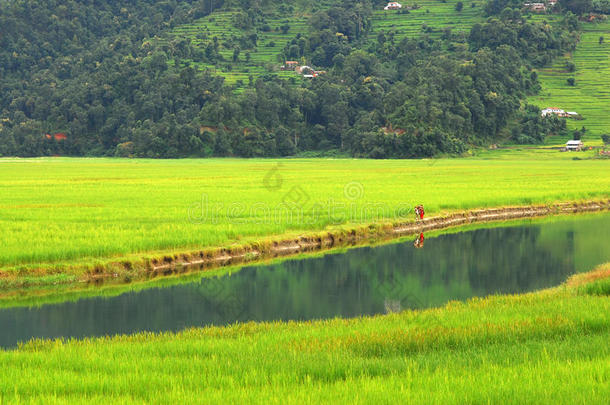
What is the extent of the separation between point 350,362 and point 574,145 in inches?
3750

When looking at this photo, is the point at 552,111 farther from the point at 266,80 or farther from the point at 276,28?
the point at 276,28

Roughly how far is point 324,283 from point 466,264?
232 inches

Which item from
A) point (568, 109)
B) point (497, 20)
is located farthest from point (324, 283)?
point (497, 20)

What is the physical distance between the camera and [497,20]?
135875mm

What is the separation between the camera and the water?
1611cm

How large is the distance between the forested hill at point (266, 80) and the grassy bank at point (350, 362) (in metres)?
86.9

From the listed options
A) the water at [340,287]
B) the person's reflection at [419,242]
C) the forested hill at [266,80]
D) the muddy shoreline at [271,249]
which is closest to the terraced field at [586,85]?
the forested hill at [266,80]

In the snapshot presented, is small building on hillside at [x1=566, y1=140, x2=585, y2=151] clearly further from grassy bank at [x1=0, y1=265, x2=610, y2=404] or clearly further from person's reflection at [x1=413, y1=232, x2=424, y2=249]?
grassy bank at [x1=0, y1=265, x2=610, y2=404]

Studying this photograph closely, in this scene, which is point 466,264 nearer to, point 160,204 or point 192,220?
point 192,220

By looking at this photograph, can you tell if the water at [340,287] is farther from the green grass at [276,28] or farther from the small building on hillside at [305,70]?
the small building on hillside at [305,70]

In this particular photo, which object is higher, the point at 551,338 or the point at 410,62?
the point at 551,338

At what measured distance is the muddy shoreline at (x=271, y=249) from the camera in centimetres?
1992

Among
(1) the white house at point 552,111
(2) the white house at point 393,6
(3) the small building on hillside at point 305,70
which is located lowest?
(3) the small building on hillside at point 305,70

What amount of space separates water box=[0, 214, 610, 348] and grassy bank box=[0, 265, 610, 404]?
351 cm
